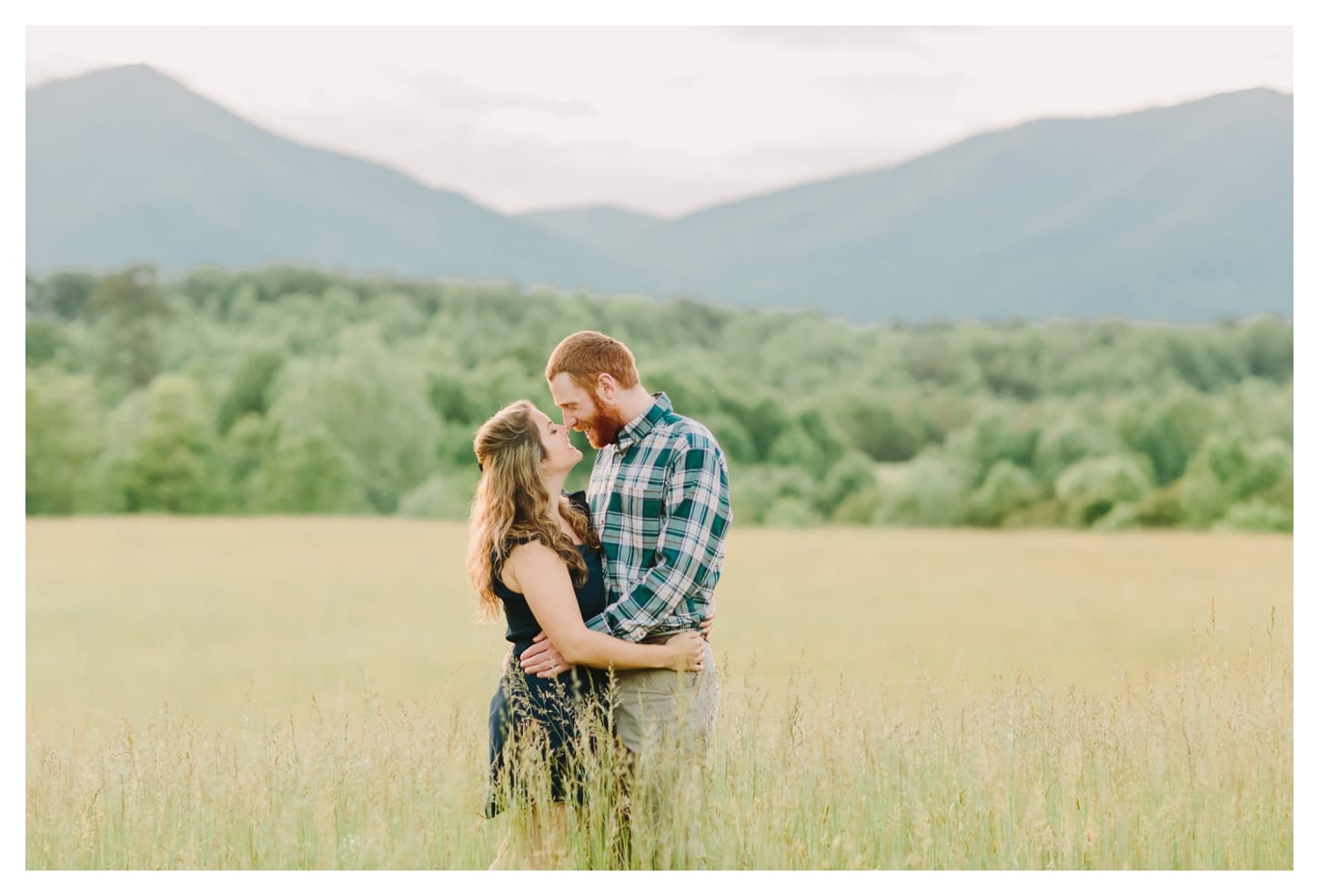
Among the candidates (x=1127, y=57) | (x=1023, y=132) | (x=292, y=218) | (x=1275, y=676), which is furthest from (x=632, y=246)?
(x=1275, y=676)

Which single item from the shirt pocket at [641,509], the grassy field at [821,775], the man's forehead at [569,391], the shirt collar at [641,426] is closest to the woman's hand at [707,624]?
the shirt pocket at [641,509]

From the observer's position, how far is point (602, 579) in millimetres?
3424

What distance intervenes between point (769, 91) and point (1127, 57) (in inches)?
104

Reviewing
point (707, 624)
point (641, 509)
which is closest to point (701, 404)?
point (707, 624)

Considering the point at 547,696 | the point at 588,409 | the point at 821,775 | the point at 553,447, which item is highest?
the point at 588,409

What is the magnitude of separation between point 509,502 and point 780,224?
2055cm

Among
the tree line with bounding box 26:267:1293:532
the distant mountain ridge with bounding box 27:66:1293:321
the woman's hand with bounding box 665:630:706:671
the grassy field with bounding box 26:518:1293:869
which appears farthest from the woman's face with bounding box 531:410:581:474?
the tree line with bounding box 26:267:1293:532

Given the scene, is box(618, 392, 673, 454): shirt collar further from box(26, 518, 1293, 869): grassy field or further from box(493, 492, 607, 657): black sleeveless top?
box(26, 518, 1293, 869): grassy field

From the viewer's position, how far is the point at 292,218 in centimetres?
3023

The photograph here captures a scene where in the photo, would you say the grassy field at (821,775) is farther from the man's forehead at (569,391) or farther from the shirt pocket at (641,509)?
the man's forehead at (569,391)

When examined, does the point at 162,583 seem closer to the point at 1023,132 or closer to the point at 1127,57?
the point at 1023,132

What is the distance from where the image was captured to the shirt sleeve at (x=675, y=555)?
130 inches

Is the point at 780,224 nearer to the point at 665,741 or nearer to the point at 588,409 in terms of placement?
the point at 588,409

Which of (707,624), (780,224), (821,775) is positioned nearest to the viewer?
(707,624)
